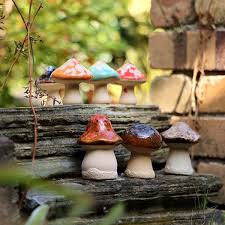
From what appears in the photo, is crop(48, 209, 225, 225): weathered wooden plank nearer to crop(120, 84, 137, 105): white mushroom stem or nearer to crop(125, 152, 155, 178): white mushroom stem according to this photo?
crop(125, 152, 155, 178): white mushroom stem

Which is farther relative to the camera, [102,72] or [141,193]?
[102,72]

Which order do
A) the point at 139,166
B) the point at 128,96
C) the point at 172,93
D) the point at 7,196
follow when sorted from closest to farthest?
the point at 7,196 < the point at 139,166 < the point at 128,96 < the point at 172,93

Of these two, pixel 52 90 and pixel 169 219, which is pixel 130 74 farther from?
pixel 169 219

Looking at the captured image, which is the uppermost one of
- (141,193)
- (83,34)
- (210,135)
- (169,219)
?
(83,34)

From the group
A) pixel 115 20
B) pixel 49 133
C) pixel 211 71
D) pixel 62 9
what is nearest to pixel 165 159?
pixel 211 71

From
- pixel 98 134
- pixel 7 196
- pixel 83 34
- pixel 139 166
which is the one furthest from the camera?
pixel 83 34

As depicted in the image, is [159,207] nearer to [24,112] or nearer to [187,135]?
[187,135]

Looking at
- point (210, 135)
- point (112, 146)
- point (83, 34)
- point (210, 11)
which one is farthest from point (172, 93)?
point (83, 34)
